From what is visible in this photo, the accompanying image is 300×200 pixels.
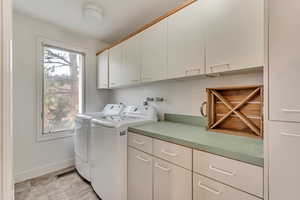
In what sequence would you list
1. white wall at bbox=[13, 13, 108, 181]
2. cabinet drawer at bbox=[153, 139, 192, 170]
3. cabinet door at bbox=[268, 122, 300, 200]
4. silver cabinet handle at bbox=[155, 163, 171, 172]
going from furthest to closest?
1. white wall at bbox=[13, 13, 108, 181]
2. silver cabinet handle at bbox=[155, 163, 171, 172]
3. cabinet drawer at bbox=[153, 139, 192, 170]
4. cabinet door at bbox=[268, 122, 300, 200]

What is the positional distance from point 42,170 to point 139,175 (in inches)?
74.5

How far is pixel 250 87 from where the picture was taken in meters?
1.25

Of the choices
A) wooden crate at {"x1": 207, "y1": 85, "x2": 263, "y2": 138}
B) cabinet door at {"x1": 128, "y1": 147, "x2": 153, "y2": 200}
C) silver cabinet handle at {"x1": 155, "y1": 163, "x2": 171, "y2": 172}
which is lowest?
cabinet door at {"x1": 128, "y1": 147, "x2": 153, "y2": 200}

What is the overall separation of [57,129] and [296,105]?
2994 millimetres

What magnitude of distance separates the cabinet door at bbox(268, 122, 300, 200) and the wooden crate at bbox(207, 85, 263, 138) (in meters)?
0.51

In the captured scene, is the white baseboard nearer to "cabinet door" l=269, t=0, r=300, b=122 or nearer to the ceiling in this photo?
the ceiling

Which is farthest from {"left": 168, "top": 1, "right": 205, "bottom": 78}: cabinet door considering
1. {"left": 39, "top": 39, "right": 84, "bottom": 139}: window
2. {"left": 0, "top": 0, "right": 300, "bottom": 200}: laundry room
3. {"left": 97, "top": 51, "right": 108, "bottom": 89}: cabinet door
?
{"left": 39, "top": 39, "right": 84, "bottom": 139}: window

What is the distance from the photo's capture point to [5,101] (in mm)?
396

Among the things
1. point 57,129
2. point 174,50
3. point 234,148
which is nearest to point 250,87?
point 234,148

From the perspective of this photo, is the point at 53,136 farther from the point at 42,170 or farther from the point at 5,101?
Answer: the point at 5,101

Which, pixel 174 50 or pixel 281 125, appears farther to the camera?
pixel 174 50

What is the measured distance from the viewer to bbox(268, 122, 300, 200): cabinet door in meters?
0.65

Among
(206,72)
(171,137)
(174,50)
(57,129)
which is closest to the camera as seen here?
(171,137)

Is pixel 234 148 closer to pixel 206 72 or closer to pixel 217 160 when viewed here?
pixel 217 160
